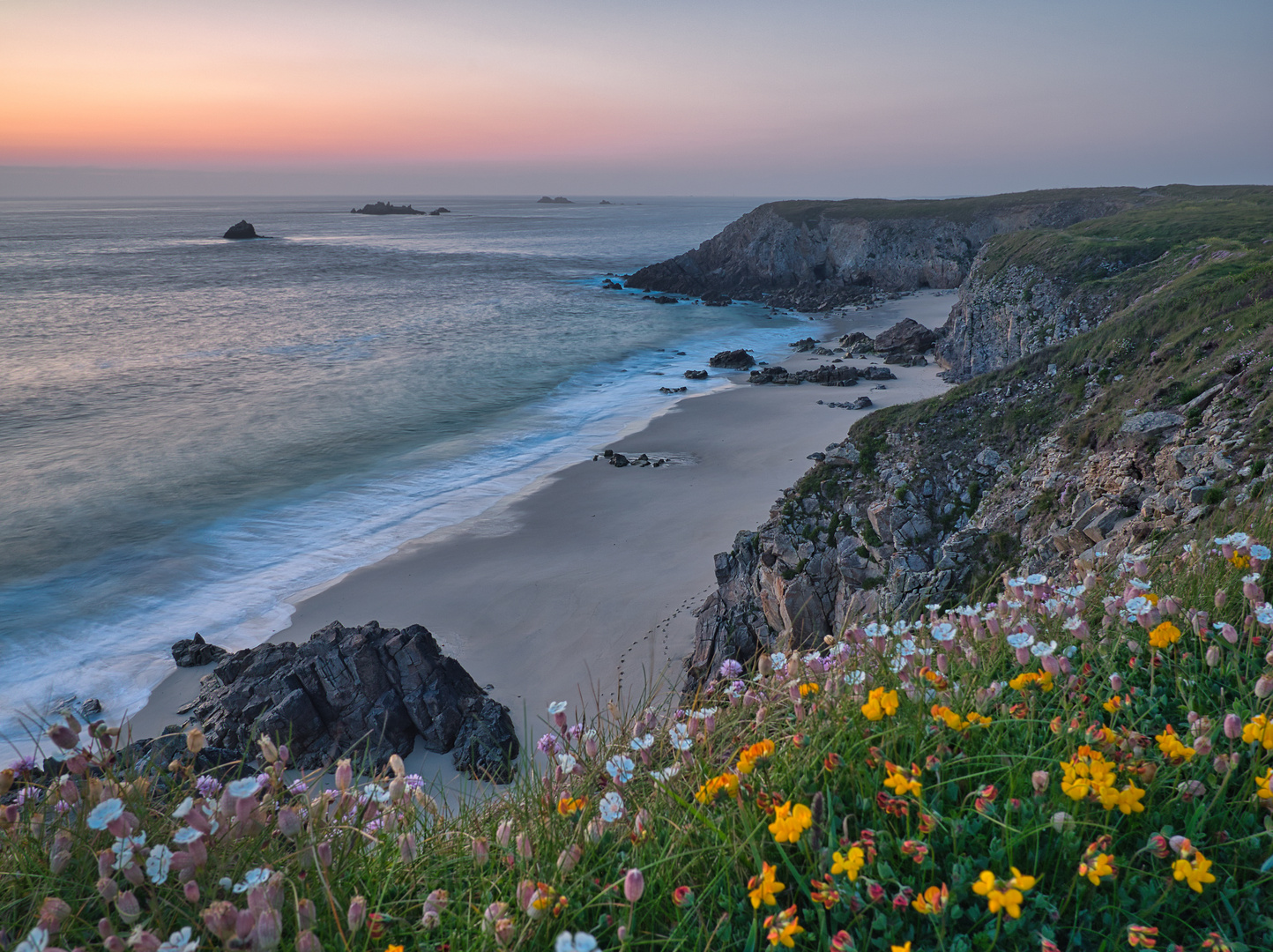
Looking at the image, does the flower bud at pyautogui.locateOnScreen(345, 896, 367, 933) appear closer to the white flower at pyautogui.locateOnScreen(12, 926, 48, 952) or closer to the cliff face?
the white flower at pyautogui.locateOnScreen(12, 926, 48, 952)

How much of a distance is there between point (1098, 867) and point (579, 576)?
1245cm

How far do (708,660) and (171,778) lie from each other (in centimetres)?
780

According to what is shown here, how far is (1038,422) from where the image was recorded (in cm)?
1030

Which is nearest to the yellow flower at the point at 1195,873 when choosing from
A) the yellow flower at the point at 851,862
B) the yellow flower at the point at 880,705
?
the yellow flower at the point at 851,862

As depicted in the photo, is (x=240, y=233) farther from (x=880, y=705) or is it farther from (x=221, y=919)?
(x=880, y=705)

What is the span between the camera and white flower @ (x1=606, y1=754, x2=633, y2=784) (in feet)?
7.82

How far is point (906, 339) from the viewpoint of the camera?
37.2 meters

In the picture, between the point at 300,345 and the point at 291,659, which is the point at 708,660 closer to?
the point at 291,659

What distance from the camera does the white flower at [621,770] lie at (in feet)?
7.82

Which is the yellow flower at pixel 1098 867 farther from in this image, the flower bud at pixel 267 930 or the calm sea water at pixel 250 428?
the calm sea water at pixel 250 428

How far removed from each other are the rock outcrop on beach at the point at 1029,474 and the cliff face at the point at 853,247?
47.8 metres

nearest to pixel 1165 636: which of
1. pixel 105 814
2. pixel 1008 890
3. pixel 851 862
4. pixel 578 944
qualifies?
pixel 1008 890

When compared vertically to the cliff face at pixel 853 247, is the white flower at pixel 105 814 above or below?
below

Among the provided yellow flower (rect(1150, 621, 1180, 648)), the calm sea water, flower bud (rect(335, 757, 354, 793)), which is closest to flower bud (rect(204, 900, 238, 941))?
flower bud (rect(335, 757, 354, 793))
